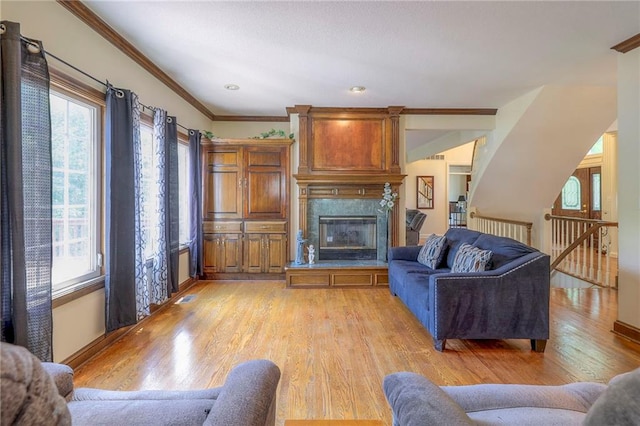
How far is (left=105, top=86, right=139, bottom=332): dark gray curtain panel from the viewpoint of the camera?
8.88ft

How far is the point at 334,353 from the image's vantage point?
271 cm

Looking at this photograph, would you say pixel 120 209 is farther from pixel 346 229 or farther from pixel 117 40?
pixel 346 229

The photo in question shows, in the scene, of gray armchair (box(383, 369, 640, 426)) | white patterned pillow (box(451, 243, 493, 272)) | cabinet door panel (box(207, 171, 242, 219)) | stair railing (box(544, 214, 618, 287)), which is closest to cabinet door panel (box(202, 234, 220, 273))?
cabinet door panel (box(207, 171, 242, 219))

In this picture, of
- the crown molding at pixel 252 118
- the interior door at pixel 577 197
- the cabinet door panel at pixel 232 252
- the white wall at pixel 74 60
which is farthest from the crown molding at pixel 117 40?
the interior door at pixel 577 197

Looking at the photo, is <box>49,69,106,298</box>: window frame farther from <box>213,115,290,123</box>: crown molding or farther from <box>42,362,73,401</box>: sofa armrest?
<box>213,115,290,123</box>: crown molding

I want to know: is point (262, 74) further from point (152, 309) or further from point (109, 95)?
point (152, 309)

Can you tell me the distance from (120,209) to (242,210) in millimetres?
2391

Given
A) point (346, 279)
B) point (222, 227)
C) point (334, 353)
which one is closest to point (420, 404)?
point (334, 353)

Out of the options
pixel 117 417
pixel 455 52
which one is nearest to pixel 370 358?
pixel 117 417

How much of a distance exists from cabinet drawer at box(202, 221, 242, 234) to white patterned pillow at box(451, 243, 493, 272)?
3.21m

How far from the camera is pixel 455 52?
3152 mm

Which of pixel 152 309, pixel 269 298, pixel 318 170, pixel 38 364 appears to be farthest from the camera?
pixel 318 170

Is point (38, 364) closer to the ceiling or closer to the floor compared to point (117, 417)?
closer to the ceiling

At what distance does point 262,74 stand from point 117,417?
137 inches
